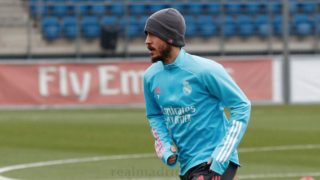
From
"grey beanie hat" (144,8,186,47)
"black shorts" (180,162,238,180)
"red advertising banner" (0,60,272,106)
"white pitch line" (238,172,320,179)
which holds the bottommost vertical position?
"red advertising banner" (0,60,272,106)

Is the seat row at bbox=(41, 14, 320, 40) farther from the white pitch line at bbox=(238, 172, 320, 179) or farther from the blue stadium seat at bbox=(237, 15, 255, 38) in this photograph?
the white pitch line at bbox=(238, 172, 320, 179)

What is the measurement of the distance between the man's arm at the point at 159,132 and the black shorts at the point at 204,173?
0.18m

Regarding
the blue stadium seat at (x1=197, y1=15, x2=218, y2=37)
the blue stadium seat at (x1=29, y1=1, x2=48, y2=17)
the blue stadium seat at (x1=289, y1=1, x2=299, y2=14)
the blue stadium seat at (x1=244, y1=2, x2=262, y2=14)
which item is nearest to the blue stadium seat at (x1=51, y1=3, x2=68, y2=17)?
the blue stadium seat at (x1=29, y1=1, x2=48, y2=17)

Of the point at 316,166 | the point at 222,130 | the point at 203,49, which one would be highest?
the point at 222,130

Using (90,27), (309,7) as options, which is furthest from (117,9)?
(309,7)

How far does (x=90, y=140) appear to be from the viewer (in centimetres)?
1677

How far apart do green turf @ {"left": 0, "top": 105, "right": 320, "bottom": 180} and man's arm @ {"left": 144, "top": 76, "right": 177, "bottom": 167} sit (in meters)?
5.50

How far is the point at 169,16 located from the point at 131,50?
2517 centimetres

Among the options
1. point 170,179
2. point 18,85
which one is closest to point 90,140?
point 170,179

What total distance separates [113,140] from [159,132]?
34.8 ft

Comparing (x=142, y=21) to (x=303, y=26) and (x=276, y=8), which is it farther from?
(x=303, y=26)

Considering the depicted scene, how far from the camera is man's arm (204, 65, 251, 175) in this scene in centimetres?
564

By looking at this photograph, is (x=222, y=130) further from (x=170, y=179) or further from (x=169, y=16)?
(x=170, y=179)

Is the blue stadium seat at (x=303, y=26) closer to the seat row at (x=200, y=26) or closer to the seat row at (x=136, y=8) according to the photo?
the seat row at (x=200, y=26)
